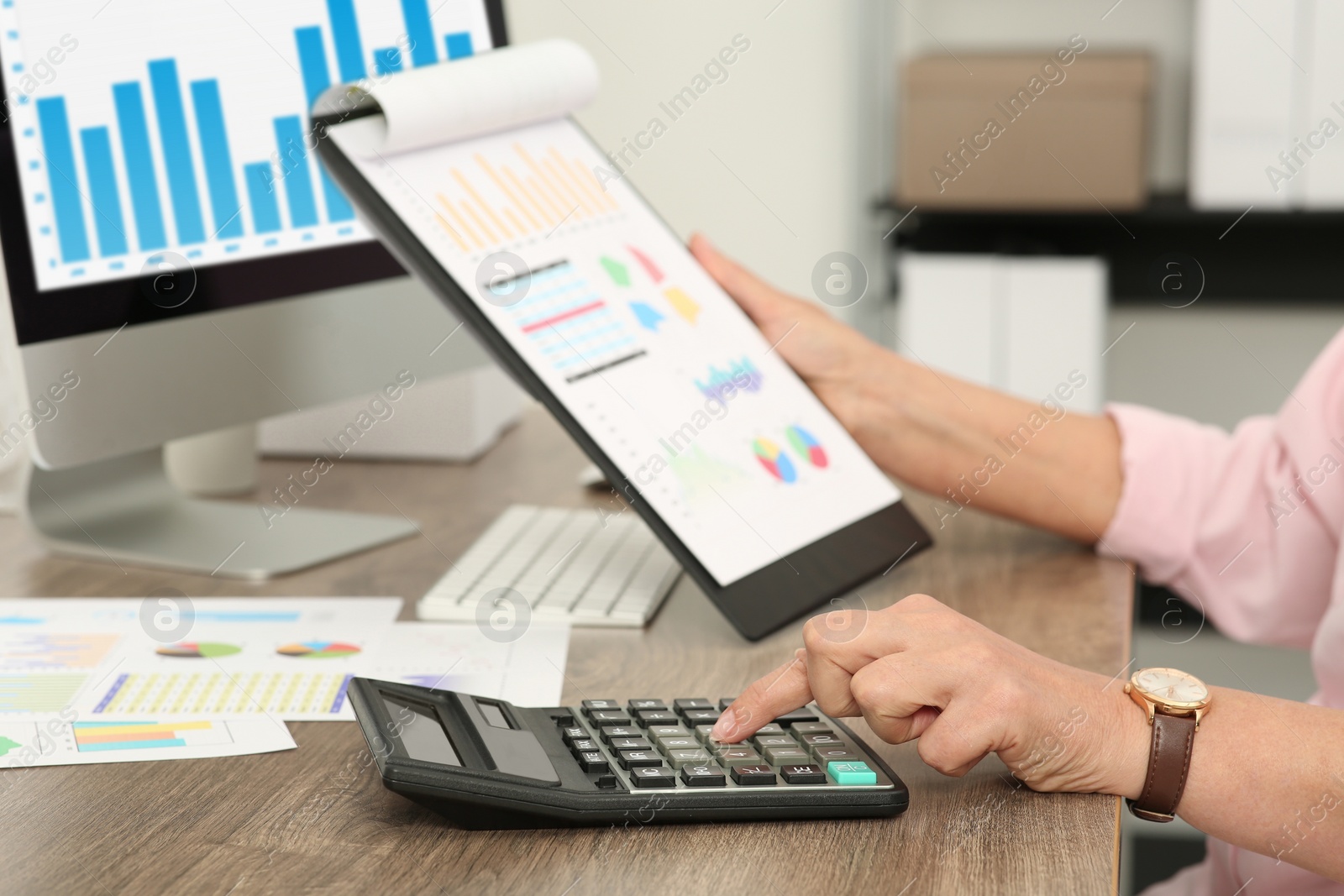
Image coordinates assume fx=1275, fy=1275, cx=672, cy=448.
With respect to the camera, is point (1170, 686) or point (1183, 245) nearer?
point (1170, 686)

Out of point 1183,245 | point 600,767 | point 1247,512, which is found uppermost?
point 600,767

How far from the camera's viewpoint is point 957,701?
54cm

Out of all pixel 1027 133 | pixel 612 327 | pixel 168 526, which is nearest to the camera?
pixel 612 327

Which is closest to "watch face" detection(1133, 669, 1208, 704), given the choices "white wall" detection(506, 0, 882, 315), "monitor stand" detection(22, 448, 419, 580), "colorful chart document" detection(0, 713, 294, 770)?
"colorful chart document" detection(0, 713, 294, 770)

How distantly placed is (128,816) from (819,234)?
1.69 metres

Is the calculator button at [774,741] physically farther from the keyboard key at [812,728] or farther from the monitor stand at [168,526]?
the monitor stand at [168,526]

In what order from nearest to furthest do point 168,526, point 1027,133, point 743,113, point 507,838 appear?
point 507,838
point 168,526
point 1027,133
point 743,113

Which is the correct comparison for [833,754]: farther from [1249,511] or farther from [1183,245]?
[1183,245]

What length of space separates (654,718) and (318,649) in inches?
9.1

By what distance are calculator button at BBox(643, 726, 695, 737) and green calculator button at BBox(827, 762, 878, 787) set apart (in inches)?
2.6

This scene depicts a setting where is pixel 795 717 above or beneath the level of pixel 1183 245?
above

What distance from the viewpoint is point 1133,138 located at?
1.66 meters

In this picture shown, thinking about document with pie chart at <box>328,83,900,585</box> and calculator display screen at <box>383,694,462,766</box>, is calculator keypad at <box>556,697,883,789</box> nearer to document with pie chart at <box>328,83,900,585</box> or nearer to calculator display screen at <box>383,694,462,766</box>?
calculator display screen at <box>383,694,462,766</box>

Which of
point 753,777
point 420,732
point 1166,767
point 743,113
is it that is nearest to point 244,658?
point 420,732
